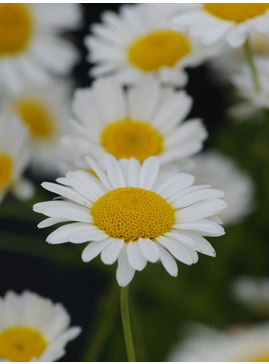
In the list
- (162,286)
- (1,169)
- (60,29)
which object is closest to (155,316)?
(162,286)

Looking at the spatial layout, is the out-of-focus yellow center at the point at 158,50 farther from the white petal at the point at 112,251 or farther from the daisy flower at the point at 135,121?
the white petal at the point at 112,251

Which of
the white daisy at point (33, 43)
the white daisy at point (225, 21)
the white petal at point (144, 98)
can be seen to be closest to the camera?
the white daisy at point (225, 21)

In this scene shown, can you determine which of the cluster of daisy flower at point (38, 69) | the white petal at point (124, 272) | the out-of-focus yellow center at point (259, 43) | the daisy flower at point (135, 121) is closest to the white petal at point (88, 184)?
the white petal at point (124, 272)

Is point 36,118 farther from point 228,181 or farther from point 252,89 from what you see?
point 252,89

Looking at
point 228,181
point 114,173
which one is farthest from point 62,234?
point 228,181

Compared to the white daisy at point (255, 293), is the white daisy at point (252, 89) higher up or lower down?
higher up

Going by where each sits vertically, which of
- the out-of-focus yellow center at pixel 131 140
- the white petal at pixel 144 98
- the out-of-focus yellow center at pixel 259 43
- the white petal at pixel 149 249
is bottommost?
the white petal at pixel 149 249

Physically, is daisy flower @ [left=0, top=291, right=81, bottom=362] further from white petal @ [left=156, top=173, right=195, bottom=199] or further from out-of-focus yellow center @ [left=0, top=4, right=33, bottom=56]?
out-of-focus yellow center @ [left=0, top=4, right=33, bottom=56]
